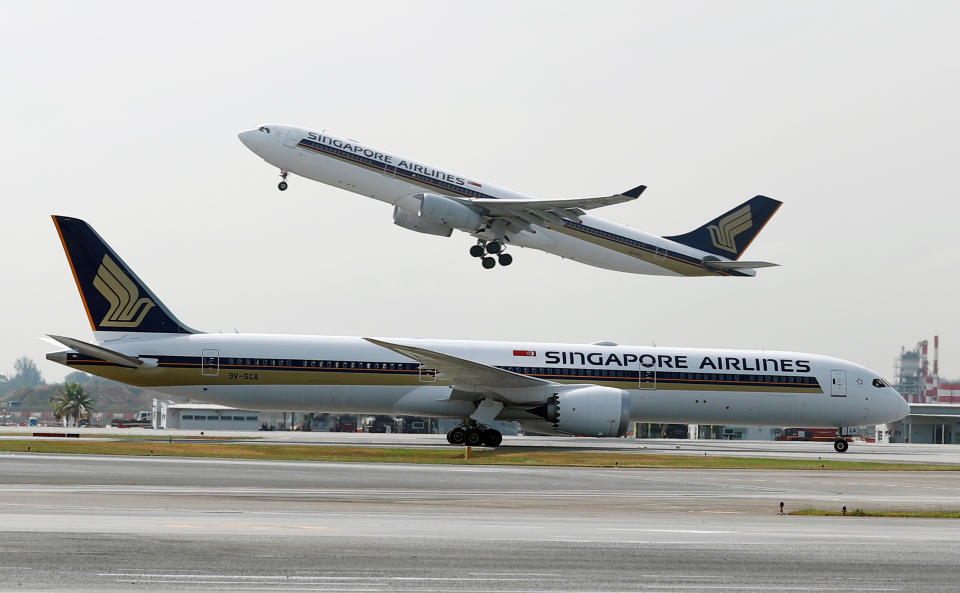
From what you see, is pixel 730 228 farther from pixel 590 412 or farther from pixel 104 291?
pixel 104 291

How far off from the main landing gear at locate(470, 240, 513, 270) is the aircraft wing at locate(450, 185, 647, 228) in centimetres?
120

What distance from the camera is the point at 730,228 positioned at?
49656mm

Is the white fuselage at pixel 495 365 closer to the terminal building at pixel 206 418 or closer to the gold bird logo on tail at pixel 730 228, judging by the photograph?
the gold bird logo on tail at pixel 730 228

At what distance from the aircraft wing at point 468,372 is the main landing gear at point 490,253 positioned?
5.83 meters

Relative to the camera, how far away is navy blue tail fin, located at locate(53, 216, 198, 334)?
38.2m

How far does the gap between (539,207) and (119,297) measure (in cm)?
1535

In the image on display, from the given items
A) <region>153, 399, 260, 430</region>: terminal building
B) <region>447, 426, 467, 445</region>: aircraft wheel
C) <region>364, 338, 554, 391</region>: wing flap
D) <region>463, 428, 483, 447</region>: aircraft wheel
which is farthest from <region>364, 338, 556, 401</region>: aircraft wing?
<region>153, 399, 260, 430</region>: terminal building

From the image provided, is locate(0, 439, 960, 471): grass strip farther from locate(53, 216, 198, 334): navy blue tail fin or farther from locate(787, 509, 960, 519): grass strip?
locate(787, 509, 960, 519): grass strip

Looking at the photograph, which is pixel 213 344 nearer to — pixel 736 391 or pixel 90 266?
pixel 90 266

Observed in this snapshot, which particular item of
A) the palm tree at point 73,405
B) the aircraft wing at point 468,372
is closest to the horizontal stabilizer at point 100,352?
the aircraft wing at point 468,372

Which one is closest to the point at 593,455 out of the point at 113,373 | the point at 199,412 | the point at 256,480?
the point at 256,480

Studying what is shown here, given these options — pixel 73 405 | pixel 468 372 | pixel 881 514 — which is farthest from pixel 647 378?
pixel 73 405

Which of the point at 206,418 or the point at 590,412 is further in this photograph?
the point at 206,418

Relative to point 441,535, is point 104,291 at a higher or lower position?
higher
